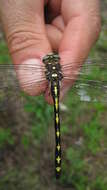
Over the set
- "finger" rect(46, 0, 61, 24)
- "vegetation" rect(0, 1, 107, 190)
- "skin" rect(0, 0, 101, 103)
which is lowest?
"vegetation" rect(0, 1, 107, 190)

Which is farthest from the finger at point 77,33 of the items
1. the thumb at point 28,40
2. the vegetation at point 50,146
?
the vegetation at point 50,146

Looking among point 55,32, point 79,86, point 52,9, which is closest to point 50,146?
point 79,86

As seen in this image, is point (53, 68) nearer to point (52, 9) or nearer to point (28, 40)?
point (28, 40)

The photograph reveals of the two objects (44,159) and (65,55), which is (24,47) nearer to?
(65,55)

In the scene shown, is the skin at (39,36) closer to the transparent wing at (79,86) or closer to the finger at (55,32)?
the transparent wing at (79,86)

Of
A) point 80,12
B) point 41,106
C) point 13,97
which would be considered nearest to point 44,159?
point 41,106

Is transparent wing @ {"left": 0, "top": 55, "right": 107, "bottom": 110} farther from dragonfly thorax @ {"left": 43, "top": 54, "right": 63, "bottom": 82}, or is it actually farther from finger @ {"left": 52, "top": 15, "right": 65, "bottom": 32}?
finger @ {"left": 52, "top": 15, "right": 65, "bottom": 32}

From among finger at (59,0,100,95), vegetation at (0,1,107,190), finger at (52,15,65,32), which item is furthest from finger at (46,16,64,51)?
vegetation at (0,1,107,190)
